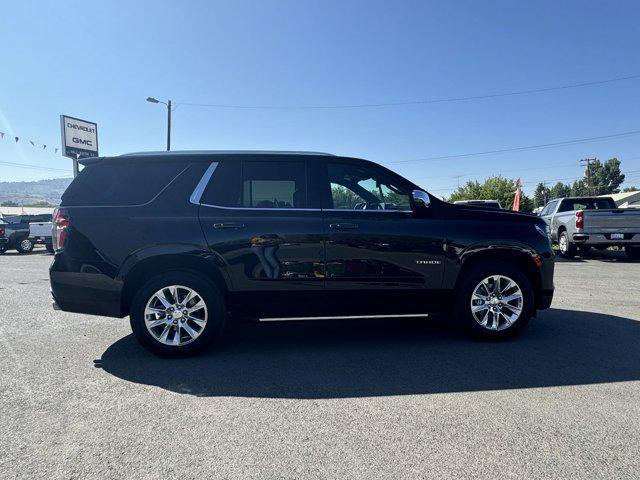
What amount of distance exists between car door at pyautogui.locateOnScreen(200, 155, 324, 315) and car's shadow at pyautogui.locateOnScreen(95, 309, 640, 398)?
0.64 metres

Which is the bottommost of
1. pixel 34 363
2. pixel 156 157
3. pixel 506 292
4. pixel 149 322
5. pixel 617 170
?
pixel 34 363

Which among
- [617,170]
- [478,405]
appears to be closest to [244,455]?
[478,405]

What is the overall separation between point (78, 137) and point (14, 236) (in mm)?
13586

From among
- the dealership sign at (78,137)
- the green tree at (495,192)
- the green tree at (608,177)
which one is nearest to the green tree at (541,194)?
the green tree at (608,177)

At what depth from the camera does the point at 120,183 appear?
433 cm

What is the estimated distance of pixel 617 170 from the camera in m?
97.0

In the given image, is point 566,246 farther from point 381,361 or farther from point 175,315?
point 175,315

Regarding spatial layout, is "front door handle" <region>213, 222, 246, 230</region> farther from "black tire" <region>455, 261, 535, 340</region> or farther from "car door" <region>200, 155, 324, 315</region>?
"black tire" <region>455, 261, 535, 340</region>

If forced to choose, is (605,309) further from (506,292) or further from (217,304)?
(217,304)

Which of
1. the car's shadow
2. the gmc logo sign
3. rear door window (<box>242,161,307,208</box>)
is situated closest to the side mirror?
rear door window (<box>242,161,307,208</box>)

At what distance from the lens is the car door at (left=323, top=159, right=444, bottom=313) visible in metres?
4.39

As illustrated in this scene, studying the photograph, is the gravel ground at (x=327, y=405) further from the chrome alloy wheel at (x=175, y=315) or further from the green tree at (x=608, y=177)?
the green tree at (x=608, y=177)

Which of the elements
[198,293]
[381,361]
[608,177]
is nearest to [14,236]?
[198,293]

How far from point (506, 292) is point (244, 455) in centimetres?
334
